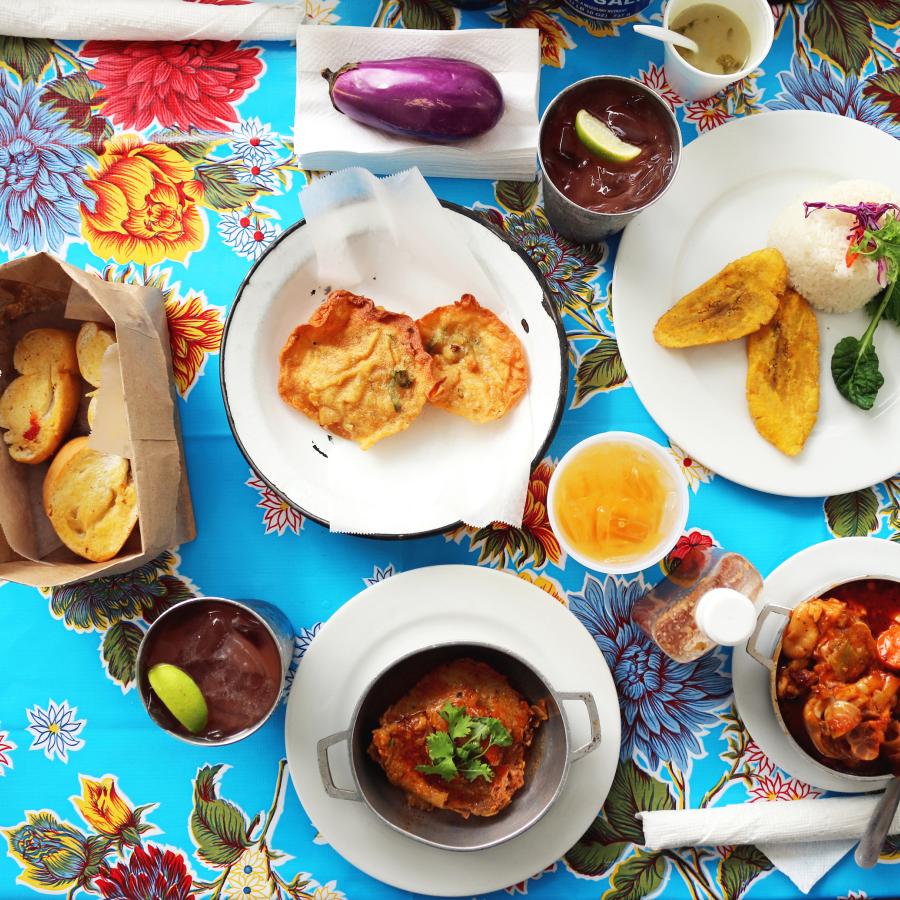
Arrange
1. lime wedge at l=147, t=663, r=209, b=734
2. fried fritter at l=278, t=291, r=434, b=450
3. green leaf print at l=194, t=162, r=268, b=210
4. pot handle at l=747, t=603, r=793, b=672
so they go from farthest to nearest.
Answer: green leaf print at l=194, t=162, r=268, b=210 → fried fritter at l=278, t=291, r=434, b=450 → pot handle at l=747, t=603, r=793, b=672 → lime wedge at l=147, t=663, r=209, b=734

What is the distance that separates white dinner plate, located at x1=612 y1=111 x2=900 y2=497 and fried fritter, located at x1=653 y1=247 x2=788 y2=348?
0.04 meters

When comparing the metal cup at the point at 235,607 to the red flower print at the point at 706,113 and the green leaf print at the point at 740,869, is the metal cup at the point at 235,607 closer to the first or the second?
the green leaf print at the point at 740,869

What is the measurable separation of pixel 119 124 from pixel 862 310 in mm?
1583

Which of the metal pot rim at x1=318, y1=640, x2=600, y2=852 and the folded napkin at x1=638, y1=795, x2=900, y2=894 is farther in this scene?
the folded napkin at x1=638, y1=795, x2=900, y2=894

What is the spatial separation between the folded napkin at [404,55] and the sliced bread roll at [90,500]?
73cm

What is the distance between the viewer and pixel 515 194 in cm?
163

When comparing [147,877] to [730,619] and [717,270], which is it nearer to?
[730,619]

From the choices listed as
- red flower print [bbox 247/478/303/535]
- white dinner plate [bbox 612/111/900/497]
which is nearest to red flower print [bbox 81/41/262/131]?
red flower print [bbox 247/478/303/535]

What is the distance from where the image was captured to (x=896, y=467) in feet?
5.12

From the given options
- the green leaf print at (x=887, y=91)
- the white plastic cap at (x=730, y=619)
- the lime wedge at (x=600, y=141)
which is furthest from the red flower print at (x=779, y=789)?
the green leaf print at (x=887, y=91)

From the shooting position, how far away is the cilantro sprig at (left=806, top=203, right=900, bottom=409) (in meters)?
1.47

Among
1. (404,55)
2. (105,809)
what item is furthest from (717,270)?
(105,809)

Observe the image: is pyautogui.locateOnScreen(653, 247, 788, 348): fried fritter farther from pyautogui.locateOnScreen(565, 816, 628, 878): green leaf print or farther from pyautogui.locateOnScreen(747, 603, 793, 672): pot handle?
pyautogui.locateOnScreen(565, 816, 628, 878): green leaf print

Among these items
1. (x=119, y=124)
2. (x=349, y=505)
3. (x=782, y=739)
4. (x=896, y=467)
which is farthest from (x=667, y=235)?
(x=119, y=124)
